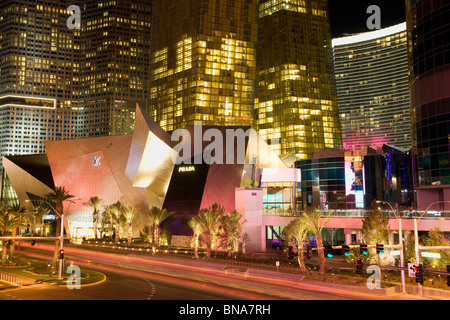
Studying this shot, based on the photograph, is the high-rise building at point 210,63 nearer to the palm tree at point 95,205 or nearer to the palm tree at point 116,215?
the palm tree at point 95,205

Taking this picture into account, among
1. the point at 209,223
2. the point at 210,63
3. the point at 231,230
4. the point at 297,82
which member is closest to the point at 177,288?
the point at 209,223

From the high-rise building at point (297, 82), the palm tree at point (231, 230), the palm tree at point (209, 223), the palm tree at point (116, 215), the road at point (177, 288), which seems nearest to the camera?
the road at point (177, 288)

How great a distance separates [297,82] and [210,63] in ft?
94.7

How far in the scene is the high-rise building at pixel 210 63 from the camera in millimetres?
131125

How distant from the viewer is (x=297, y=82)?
136000 millimetres

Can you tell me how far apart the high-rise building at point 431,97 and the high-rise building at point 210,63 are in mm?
73631

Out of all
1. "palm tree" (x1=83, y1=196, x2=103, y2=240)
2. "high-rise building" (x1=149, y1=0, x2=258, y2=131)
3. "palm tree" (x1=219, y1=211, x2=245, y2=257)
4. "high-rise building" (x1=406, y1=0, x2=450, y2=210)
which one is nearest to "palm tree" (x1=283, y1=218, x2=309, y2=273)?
"palm tree" (x1=219, y1=211, x2=245, y2=257)

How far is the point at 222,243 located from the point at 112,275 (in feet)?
62.4

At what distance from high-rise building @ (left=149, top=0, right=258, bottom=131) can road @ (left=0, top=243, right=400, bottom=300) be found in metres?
90.6

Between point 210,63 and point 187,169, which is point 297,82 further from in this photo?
point 187,169

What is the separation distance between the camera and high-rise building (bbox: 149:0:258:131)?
131 m

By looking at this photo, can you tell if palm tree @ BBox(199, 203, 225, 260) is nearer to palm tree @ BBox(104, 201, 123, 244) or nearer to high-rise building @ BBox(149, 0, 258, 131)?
palm tree @ BBox(104, 201, 123, 244)

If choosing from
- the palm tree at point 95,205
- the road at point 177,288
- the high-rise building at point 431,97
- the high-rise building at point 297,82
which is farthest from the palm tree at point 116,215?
the high-rise building at point 297,82

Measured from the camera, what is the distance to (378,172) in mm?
78625
